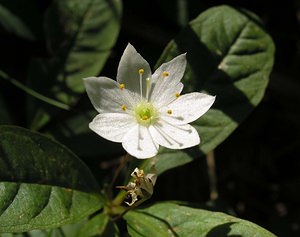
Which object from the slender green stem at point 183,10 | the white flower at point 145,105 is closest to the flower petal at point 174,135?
the white flower at point 145,105

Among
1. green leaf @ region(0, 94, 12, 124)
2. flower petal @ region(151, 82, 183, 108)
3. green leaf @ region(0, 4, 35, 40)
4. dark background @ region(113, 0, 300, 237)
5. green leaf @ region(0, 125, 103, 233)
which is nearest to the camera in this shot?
green leaf @ region(0, 125, 103, 233)

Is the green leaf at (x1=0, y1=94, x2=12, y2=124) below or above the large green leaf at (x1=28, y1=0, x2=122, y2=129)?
below

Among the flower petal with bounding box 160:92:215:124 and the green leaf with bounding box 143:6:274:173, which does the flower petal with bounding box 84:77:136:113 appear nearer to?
the flower petal with bounding box 160:92:215:124

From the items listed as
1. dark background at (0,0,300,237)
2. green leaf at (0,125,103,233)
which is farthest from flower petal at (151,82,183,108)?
dark background at (0,0,300,237)

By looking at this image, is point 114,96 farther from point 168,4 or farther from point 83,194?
point 168,4

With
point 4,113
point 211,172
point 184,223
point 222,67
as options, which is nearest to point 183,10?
point 222,67

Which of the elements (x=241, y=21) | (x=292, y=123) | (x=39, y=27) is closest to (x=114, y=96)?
(x=241, y=21)

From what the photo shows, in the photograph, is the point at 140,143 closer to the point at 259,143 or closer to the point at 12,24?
the point at 12,24
